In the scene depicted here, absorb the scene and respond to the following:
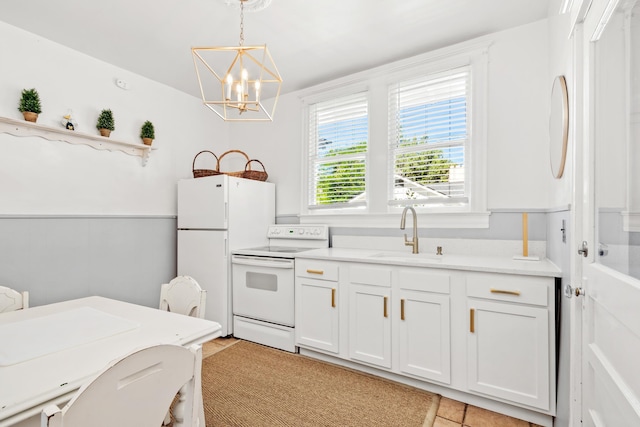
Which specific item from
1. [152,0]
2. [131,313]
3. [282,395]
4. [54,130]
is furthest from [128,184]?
[282,395]

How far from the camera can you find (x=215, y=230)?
3.17 m

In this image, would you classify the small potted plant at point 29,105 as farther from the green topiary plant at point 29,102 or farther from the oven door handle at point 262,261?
the oven door handle at point 262,261

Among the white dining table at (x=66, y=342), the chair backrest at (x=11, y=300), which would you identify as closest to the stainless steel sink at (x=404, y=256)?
the white dining table at (x=66, y=342)

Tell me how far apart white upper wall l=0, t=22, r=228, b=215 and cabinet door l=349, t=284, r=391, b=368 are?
2.31 m

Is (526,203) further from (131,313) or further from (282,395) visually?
(131,313)

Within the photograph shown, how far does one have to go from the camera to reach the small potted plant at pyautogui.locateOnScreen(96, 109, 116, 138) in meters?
2.86

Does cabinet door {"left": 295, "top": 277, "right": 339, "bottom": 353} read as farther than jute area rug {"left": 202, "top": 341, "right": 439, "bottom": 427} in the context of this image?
Yes

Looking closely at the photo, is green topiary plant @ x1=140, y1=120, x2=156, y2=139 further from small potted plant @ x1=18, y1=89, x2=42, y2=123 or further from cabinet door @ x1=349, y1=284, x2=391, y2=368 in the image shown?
cabinet door @ x1=349, y1=284, x2=391, y2=368

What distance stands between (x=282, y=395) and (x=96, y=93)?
3017 mm

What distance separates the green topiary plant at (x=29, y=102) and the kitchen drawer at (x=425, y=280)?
2993mm

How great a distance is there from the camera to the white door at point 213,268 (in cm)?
314

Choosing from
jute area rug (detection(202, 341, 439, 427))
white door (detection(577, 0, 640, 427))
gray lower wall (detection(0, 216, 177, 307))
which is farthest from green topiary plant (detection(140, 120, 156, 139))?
white door (detection(577, 0, 640, 427))

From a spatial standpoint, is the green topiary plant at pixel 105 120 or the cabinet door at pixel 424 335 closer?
the cabinet door at pixel 424 335

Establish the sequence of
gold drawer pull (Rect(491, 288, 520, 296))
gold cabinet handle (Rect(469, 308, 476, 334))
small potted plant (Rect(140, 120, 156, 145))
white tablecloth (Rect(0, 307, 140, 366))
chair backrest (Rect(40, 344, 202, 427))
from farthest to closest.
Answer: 1. small potted plant (Rect(140, 120, 156, 145))
2. gold cabinet handle (Rect(469, 308, 476, 334))
3. gold drawer pull (Rect(491, 288, 520, 296))
4. white tablecloth (Rect(0, 307, 140, 366))
5. chair backrest (Rect(40, 344, 202, 427))
